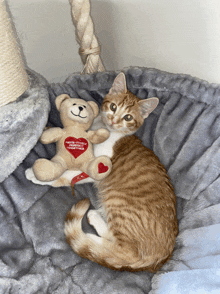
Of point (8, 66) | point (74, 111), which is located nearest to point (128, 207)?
point (74, 111)

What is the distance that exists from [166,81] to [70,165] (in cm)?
71

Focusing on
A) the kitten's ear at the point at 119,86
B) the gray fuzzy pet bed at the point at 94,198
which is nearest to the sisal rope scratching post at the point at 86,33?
the gray fuzzy pet bed at the point at 94,198

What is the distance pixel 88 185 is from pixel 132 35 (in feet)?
3.81

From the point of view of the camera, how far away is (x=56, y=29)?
2189mm

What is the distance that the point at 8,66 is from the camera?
1.23 metres

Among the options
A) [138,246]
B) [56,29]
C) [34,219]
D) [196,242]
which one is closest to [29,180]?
[34,219]

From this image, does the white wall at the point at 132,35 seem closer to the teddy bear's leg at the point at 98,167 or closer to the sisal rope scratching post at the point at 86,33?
the sisal rope scratching post at the point at 86,33

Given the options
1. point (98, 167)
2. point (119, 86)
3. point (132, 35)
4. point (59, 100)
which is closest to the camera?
point (98, 167)

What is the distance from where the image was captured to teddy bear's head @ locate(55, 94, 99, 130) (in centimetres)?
136

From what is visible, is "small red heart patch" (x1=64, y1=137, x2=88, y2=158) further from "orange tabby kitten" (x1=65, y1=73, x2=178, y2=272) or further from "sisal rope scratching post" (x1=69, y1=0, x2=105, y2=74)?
"sisal rope scratching post" (x1=69, y1=0, x2=105, y2=74)

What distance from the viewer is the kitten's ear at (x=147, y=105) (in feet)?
4.83

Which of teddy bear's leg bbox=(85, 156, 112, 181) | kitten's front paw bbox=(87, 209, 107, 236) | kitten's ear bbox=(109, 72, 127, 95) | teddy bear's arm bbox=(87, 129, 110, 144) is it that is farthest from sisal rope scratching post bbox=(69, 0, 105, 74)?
kitten's front paw bbox=(87, 209, 107, 236)

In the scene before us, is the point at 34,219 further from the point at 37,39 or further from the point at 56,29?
the point at 56,29

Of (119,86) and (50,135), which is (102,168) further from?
(119,86)
